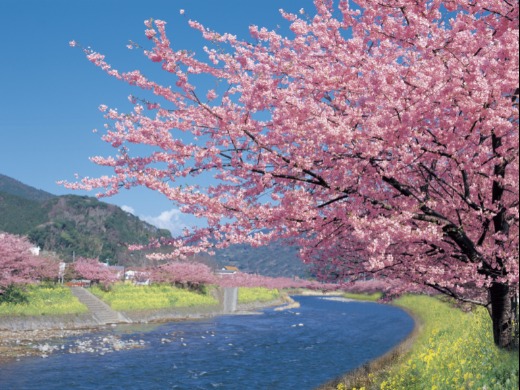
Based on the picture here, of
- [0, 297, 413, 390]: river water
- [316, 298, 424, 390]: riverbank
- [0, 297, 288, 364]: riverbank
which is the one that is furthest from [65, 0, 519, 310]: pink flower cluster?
[0, 297, 288, 364]: riverbank

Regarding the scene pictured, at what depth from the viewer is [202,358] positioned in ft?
82.6

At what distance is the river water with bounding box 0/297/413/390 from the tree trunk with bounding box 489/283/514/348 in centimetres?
1079

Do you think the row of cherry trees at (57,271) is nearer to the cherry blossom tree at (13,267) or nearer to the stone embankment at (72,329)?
the cherry blossom tree at (13,267)

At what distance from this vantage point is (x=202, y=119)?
8.16 m

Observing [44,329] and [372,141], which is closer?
[372,141]

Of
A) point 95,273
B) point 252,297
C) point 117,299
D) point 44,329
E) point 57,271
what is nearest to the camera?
point 44,329

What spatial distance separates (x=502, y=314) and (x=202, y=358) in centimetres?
1883

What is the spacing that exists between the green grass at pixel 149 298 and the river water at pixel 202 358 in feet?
18.7

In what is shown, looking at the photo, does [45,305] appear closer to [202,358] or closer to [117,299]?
[117,299]

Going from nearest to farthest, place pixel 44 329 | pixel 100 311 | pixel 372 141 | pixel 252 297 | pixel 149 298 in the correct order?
pixel 372 141, pixel 44 329, pixel 100 311, pixel 149 298, pixel 252 297

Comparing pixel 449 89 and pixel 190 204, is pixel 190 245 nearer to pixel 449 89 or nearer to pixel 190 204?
pixel 190 204

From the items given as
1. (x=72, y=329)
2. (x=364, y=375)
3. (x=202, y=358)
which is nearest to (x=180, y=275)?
(x=72, y=329)

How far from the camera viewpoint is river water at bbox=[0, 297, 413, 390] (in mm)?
19234

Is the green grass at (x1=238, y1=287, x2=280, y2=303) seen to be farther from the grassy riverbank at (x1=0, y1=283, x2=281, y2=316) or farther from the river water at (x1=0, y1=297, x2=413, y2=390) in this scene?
the river water at (x1=0, y1=297, x2=413, y2=390)
